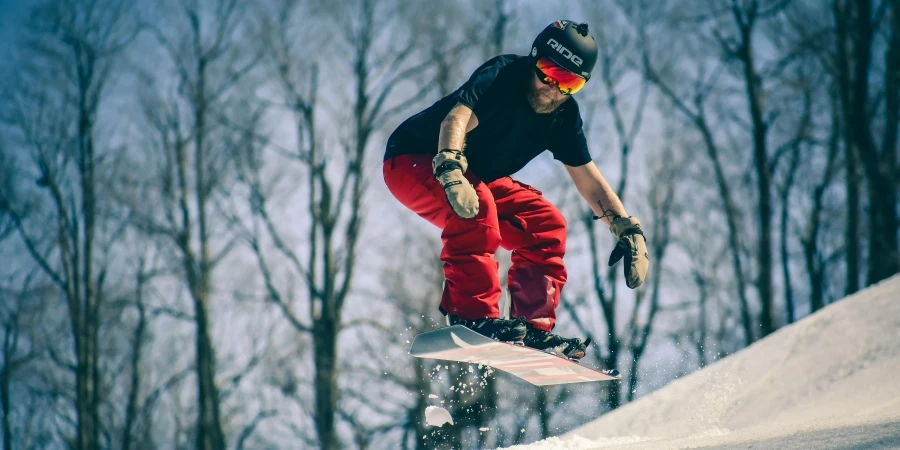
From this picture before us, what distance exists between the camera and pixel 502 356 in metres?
3.96

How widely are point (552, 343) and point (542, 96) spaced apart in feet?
4.31

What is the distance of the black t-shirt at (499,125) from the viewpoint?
381 centimetres

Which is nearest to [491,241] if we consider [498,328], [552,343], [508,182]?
[498,328]

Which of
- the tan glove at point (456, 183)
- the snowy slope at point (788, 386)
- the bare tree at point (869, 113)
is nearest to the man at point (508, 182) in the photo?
the tan glove at point (456, 183)

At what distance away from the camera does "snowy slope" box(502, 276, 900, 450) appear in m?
4.58

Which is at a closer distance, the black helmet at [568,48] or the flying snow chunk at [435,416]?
the black helmet at [568,48]

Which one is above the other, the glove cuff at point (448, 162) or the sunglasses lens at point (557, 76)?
the sunglasses lens at point (557, 76)

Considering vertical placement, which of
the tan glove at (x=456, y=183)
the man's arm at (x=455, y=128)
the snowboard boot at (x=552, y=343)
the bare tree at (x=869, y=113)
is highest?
the bare tree at (x=869, y=113)

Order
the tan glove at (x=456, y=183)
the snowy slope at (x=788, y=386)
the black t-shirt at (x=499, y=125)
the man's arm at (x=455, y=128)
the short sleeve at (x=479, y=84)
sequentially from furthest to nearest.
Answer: the snowy slope at (x=788, y=386), the black t-shirt at (x=499, y=125), the short sleeve at (x=479, y=84), the man's arm at (x=455, y=128), the tan glove at (x=456, y=183)

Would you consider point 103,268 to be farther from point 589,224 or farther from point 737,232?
point 737,232

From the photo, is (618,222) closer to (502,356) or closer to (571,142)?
(571,142)

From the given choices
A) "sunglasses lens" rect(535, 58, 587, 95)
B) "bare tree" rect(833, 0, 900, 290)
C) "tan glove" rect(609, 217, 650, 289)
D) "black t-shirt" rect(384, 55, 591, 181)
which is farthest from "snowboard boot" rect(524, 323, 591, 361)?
"bare tree" rect(833, 0, 900, 290)

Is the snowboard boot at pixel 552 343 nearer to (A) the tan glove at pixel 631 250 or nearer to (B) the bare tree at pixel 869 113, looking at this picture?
(A) the tan glove at pixel 631 250

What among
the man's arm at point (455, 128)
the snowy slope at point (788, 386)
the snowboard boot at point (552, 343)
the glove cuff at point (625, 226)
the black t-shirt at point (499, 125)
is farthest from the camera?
the snowy slope at point (788, 386)
